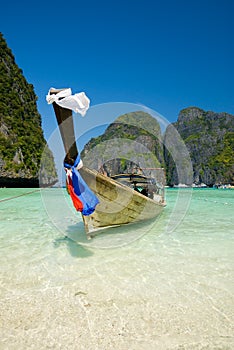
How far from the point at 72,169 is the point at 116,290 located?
2.03 meters

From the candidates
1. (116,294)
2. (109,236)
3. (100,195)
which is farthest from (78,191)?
(109,236)

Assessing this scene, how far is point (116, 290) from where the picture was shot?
10.2 ft

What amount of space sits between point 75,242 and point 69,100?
366 cm

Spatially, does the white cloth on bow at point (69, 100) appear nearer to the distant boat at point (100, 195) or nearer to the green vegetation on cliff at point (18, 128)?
the distant boat at point (100, 195)

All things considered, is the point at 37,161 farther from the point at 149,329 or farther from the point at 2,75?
the point at 149,329

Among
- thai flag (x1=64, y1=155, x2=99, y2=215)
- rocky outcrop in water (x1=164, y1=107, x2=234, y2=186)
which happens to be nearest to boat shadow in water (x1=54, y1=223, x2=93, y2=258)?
thai flag (x1=64, y1=155, x2=99, y2=215)

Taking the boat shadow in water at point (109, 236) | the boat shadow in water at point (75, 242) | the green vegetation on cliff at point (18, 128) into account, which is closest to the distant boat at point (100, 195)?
the boat shadow in water at point (109, 236)

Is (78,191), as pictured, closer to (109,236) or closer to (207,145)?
(109,236)

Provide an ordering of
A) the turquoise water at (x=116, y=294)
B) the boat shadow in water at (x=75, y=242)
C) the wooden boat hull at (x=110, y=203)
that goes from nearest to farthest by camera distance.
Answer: the turquoise water at (x=116, y=294), the boat shadow in water at (x=75, y=242), the wooden boat hull at (x=110, y=203)

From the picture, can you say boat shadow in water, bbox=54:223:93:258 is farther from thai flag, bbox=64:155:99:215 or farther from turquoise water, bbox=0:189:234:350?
thai flag, bbox=64:155:99:215

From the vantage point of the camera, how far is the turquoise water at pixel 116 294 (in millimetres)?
2152

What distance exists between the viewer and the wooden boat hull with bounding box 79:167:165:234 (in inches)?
190

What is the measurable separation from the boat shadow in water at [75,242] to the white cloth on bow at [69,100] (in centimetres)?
291

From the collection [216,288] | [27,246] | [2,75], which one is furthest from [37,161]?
[216,288]
